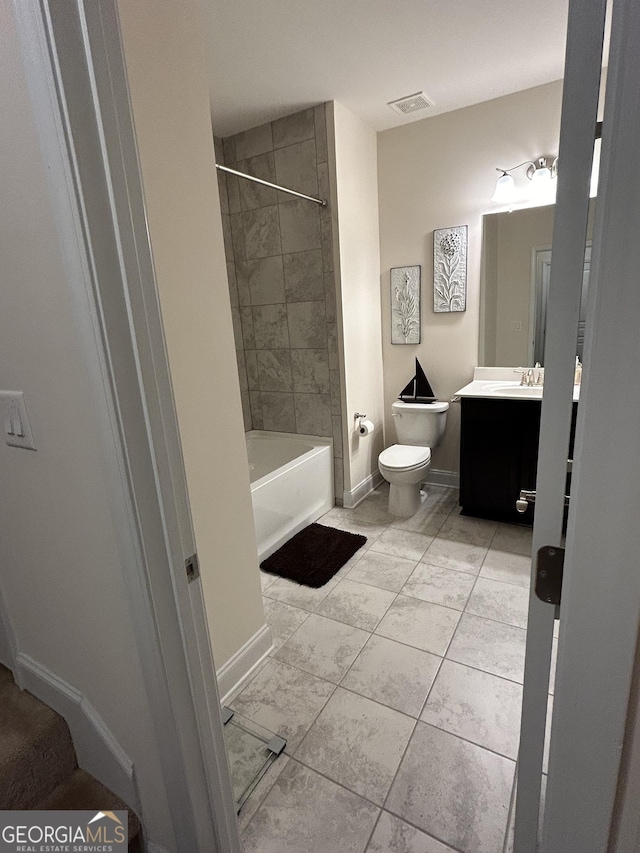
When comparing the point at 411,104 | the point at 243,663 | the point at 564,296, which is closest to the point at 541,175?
the point at 411,104

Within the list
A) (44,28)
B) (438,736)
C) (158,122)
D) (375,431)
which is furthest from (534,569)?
(375,431)

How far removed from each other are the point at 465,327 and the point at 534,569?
8.48 ft

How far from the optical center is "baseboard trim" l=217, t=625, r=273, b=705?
63.5 inches

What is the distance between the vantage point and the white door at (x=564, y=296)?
47 cm

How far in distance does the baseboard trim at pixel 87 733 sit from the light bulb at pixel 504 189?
3.10 m

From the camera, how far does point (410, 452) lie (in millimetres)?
2920

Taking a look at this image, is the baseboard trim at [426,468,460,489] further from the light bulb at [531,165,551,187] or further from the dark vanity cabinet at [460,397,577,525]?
the light bulb at [531,165,551,187]

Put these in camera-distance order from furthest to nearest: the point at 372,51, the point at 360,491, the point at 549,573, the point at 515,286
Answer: the point at 360,491
the point at 515,286
the point at 372,51
the point at 549,573

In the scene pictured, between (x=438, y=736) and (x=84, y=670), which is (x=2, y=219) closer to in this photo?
(x=84, y=670)

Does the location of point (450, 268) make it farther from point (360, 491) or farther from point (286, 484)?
point (286, 484)

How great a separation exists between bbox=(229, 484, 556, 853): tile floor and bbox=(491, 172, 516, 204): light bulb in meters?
2.07

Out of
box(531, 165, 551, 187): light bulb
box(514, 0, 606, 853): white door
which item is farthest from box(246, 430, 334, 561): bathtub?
box(531, 165, 551, 187): light bulb

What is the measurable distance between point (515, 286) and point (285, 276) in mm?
1491

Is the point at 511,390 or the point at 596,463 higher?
the point at 596,463
